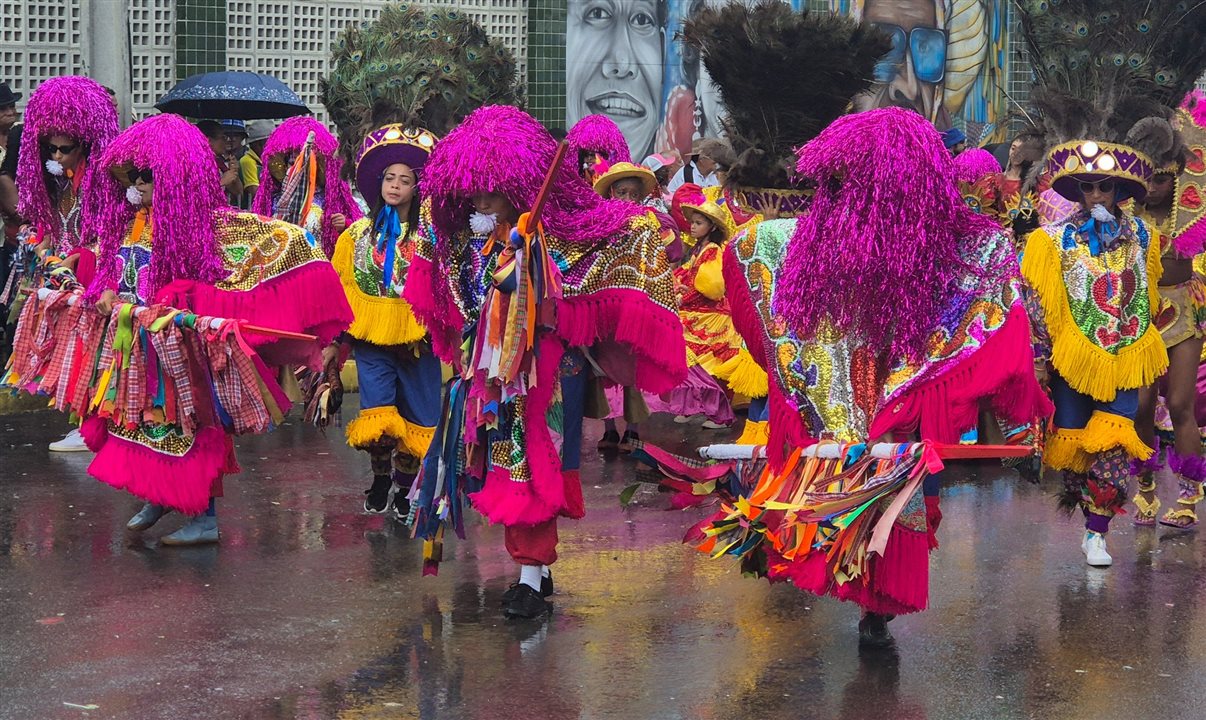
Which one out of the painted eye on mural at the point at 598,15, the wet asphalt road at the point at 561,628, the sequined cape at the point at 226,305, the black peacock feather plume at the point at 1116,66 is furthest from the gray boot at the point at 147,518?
the painted eye on mural at the point at 598,15

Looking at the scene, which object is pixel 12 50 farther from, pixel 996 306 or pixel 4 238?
pixel 996 306

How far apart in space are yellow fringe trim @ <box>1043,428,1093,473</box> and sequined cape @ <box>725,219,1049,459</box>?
6.19 feet

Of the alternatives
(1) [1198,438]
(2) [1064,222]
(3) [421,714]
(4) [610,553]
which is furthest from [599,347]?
(1) [1198,438]

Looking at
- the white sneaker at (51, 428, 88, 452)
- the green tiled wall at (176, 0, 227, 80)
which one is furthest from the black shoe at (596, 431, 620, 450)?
the green tiled wall at (176, 0, 227, 80)

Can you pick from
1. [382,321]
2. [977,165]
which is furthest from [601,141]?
[382,321]

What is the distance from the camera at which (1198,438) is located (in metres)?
8.73

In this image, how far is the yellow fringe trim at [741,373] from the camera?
10223 mm

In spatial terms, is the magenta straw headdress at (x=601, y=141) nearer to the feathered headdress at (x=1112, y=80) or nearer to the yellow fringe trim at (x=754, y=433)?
the yellow fringe trim at (x=754, y=433)

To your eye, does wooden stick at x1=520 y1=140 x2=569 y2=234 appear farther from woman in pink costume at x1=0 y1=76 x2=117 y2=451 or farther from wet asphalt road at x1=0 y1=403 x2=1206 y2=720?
woman in pink costume at x1=0 y1=76 x2=117 y2=451

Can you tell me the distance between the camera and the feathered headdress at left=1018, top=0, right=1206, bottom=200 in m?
7.91

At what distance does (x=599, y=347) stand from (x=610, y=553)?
132cm

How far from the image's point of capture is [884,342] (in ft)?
20.6

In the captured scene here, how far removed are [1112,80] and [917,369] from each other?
2835mm

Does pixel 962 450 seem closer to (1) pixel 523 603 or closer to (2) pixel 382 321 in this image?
(1) pixel 523 603
